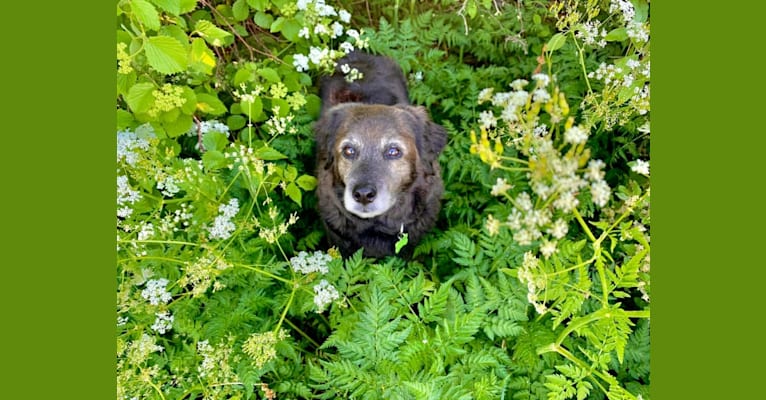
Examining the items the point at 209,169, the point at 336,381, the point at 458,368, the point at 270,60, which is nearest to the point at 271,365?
the point at 336,381

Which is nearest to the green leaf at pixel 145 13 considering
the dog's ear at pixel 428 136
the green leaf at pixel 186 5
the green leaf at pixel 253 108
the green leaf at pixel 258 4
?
the green leaf at pixel 186 5

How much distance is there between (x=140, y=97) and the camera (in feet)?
9.00

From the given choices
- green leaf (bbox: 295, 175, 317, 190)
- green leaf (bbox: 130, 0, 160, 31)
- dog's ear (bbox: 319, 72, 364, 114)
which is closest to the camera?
green leaf (bbox: 130, 0, 160, 31)

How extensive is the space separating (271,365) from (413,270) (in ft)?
3.36

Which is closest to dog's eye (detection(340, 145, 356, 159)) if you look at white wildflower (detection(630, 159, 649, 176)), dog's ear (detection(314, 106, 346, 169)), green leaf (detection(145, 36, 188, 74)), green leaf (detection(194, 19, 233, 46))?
dog's ear (detection(314, 106, 346, 169))

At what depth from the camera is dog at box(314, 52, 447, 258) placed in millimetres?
3393

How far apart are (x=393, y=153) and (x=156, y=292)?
1635 mm

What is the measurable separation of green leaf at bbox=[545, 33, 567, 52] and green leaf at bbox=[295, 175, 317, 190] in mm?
1680

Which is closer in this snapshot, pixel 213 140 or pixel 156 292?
pixel 156 292

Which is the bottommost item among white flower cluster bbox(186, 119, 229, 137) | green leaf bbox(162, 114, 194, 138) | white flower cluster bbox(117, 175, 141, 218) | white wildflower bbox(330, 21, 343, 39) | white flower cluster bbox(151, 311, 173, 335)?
white flower cluster bbox(151, 311, 173, 335)

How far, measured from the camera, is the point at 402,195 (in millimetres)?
3611

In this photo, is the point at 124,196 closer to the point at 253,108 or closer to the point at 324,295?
the point at 253,108

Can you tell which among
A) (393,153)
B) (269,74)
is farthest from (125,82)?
(393,153)

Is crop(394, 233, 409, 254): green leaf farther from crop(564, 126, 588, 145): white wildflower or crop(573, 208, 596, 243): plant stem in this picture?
crop(564, 126, 588, 145): white wildflower
